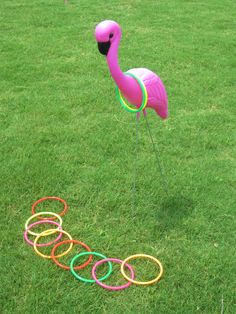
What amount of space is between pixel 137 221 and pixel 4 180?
129 cm

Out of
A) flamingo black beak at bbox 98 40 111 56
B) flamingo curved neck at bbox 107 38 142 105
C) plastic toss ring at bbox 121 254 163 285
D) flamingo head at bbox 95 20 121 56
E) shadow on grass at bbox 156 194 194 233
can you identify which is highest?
flamingo head at bbox 95 20 121 56

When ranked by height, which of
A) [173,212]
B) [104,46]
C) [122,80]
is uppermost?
[104,46]

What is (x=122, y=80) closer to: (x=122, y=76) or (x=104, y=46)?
(x=122, y=76)

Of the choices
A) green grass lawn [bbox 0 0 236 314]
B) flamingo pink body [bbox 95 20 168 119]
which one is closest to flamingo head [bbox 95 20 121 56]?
flamingo pink body [bbox 95 20 168 119]

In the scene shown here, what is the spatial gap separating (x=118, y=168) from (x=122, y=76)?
1389 millimetres

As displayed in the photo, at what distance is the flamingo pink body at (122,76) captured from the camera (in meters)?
2.64

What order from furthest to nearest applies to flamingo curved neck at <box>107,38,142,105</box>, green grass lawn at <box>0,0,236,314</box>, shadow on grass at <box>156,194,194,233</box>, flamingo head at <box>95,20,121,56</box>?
shadow on grass at <box>156,194,194,233</box> < green grass lawn at <box>0,0,236,314</box> < flamingo curved neck at <box>107,38,142,105</box> < flamingo head at <box>95,20,121,56</box>

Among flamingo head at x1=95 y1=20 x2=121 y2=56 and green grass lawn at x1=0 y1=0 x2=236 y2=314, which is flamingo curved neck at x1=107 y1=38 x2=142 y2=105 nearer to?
flamingo head at x1=95 y1=20 x2=121 y2=56

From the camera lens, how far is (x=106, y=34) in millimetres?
2631

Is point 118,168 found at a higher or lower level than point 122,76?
lower

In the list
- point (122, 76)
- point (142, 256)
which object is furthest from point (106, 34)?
point (142, 256)

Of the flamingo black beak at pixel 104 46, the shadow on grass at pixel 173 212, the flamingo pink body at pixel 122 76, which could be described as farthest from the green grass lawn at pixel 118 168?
the flamingo black beak at pixel 104 46

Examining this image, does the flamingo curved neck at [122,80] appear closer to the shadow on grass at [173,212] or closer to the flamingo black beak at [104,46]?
the flamingo black beak at [104,46]

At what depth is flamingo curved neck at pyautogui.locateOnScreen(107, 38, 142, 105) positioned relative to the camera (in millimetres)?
2736
